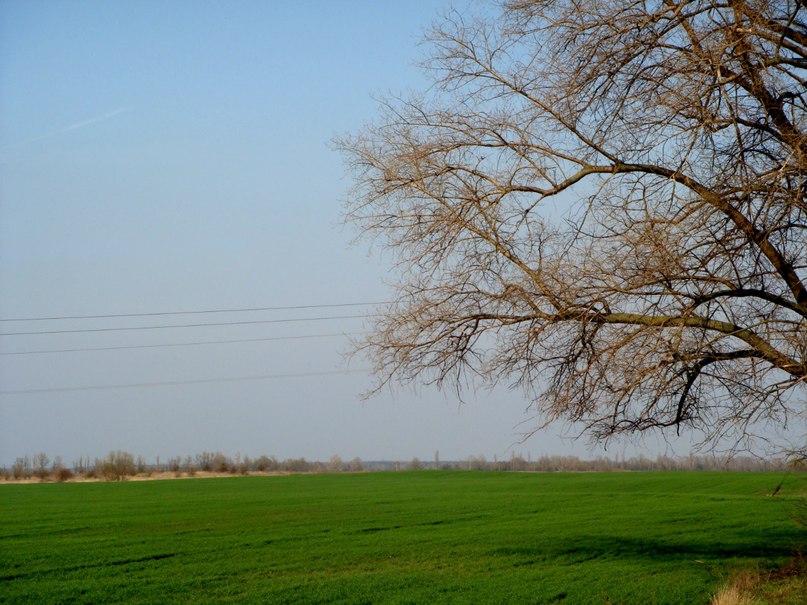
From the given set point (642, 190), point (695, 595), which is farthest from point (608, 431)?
point (695, 595)

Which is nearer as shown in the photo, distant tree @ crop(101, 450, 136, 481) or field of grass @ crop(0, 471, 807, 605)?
field of grass @ crop(0, 471, 807, 605)

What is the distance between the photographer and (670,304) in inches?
404

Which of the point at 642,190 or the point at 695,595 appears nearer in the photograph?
Answer: the point at 642,190

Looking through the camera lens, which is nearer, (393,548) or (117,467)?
(393,548)

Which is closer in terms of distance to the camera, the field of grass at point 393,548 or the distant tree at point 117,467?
the field of grass at point 393,548

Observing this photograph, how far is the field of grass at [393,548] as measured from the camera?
56.5ft

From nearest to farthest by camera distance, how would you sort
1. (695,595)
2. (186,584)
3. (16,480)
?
(695,595)
(186,584)
(16,480)

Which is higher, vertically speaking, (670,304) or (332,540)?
(670,304)

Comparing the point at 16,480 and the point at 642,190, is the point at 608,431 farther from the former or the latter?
the point at 16,480

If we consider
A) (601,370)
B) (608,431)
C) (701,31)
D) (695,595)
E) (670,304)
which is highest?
(701,31)

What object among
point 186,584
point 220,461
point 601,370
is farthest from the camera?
point 220,461

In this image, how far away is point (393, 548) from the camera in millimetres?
24922

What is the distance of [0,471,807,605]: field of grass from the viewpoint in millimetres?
17234

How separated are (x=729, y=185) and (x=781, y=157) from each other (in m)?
0.98
